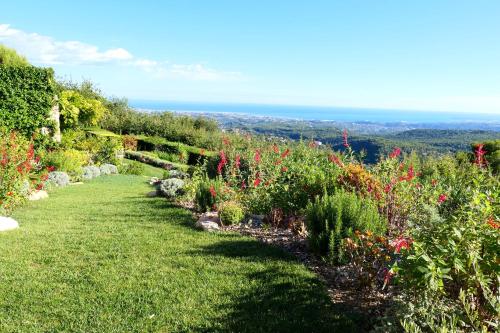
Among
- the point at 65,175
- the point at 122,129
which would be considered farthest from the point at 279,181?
the point at 122,129

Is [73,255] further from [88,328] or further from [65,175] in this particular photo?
[65,175]

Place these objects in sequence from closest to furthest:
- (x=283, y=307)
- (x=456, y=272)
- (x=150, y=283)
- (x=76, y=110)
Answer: (x=456, y=272), (x=283, y=307), (x=150, y=283), (x=76, y=110)

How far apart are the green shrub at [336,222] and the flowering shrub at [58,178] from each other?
895 centimetres

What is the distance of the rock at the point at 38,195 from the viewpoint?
929 centimetres

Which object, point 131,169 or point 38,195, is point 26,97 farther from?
point 38,195

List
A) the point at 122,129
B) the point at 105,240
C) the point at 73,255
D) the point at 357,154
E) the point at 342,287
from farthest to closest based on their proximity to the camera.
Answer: the point at 122,129 < the point at 357,154 < the point at 105,240 < the point at 73,255 < the point at 342,287

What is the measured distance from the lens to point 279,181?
7633 millimetres

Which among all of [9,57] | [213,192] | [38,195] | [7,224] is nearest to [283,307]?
[213,192]

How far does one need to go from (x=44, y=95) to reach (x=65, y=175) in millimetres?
4664

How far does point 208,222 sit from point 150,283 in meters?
2.40

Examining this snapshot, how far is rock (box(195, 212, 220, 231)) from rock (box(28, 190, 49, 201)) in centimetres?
472

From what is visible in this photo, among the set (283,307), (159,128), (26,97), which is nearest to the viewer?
(283,307)

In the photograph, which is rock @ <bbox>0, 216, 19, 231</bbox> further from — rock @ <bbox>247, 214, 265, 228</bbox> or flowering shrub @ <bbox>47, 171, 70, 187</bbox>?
flowering shrub @ <bbox>47, 171, 70, 187</bbox>

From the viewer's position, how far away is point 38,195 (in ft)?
31.4
